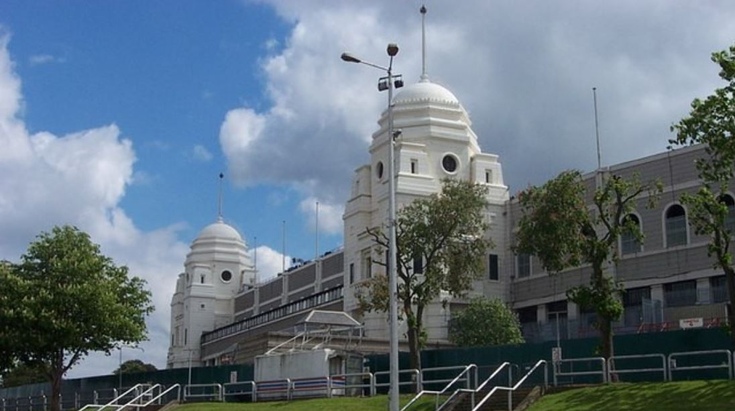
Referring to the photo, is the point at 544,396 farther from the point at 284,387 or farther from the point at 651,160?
the point at 651,160

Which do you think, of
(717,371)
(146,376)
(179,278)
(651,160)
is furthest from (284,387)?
(179,278)

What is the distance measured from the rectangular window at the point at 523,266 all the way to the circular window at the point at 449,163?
27.3 feet

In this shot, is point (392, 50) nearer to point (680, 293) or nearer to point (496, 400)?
point (496, 400)

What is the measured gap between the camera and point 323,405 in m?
39.9

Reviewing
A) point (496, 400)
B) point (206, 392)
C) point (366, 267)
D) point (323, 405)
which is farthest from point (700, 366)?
point (366, 267)

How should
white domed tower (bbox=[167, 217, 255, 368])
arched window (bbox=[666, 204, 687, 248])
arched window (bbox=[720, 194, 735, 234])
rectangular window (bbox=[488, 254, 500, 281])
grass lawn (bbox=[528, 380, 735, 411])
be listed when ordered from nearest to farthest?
grass lawn (bbox=[528, 380, 735, 411]) < arched window (bbox=[720, 194, 735, 234]) < arched window (bbox=[666, 204, 687, 248]) < rectangular window (bbox=[488, 254, 500, 281]) < white domed tower (bbox=[167, 217, 255, 368])

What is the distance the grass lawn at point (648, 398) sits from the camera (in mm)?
29672

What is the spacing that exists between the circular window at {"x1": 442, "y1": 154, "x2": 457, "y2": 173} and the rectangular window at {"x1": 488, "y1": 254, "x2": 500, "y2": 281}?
7.19 m

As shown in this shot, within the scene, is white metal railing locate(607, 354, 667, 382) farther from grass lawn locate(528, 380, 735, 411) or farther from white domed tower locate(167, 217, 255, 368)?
white domed tower locate(167, 217, 255, 368)

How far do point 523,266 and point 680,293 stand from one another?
44.6 feet

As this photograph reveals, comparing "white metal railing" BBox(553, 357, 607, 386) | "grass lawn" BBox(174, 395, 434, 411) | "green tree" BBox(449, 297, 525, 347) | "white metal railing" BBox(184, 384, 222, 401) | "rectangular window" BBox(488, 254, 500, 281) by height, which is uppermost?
"rectangular window" BBox(488, 254, 500, 281)

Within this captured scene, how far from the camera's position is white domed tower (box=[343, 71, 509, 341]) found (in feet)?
240

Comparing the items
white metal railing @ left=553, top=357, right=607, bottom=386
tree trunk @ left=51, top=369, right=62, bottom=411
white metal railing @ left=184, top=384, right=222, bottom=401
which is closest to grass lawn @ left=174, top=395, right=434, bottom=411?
white metal railing @ left=184, top=384, right=222, bottom=401

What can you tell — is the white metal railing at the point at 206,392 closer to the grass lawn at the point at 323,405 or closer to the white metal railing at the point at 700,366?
the grass lawn at the point at 323,405
